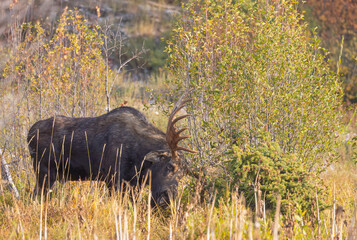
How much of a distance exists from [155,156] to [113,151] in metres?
0.54

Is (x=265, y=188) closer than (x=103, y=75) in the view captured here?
Yes

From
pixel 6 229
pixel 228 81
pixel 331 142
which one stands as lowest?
pixel 6 229

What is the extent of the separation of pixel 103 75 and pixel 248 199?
5.53 m

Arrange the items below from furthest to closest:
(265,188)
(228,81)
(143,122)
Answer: (228,81) → (143,122) → (265,188)

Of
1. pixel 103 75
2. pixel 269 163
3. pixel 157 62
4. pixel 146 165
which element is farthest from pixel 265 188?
pixel 157 62

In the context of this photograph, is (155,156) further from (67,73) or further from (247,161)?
(67,73)

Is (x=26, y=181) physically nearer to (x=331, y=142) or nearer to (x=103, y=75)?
(x=103, y=75)

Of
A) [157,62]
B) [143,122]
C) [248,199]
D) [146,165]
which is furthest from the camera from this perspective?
[157,62]

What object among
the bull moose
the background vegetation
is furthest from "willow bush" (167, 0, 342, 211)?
the bull moose

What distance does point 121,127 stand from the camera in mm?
5426

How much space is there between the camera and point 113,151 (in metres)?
5.22

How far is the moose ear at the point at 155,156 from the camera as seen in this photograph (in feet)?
16.6

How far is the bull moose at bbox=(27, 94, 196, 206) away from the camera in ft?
16.6

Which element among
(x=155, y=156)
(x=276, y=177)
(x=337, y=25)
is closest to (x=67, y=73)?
(x=155, y=156)
